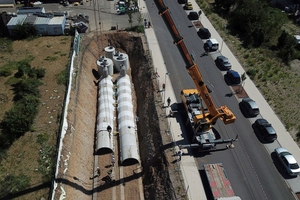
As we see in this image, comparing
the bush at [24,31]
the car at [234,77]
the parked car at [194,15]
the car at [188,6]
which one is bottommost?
the car at [234,77]

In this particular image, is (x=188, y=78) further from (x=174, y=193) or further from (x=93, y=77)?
(x=174, y=193)

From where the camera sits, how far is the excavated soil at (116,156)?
26812 mm

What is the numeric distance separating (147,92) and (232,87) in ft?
45.0

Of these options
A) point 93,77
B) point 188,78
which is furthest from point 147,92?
point 93,77

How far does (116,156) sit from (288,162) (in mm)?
21008

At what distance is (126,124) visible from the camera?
34.0 metres

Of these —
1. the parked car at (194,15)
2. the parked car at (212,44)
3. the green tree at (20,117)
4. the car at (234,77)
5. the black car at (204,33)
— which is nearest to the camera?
the green tree at (20,117)

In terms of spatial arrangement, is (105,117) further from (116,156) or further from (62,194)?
(62,194)

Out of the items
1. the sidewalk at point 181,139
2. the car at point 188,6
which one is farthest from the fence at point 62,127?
the car at point 188,6

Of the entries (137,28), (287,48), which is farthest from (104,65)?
(287,48)

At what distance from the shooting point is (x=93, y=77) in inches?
1703

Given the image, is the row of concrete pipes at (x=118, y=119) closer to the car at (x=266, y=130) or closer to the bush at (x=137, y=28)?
the bush at (x=137, y=28)

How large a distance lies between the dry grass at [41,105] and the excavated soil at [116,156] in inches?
80.4

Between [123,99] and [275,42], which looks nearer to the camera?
[123,99]
